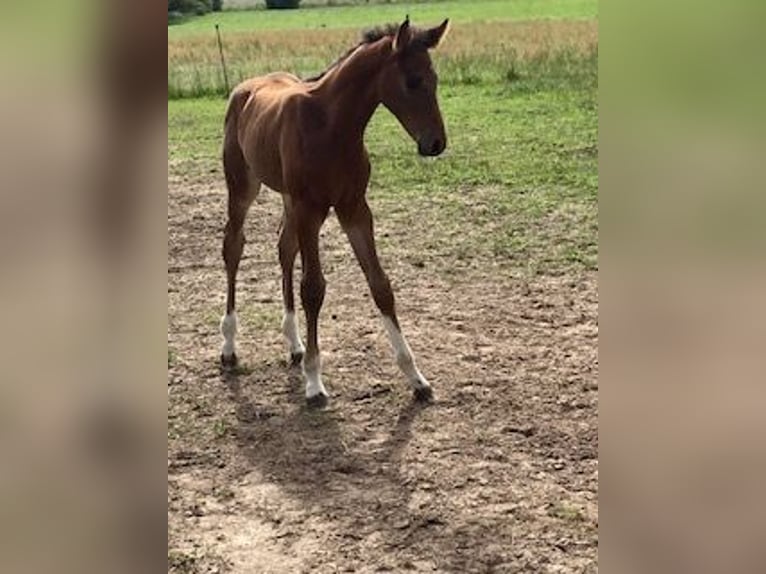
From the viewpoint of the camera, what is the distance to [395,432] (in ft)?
14.0

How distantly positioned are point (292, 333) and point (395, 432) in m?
1.13

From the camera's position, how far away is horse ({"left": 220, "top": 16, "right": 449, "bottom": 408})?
3975 mm

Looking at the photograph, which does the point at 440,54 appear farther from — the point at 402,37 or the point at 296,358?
the point at 402,37

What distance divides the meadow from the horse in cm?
40

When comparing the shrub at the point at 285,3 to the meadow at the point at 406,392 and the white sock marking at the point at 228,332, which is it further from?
the white sock marking at the point at 228,332

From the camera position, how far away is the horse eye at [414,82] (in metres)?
3.94

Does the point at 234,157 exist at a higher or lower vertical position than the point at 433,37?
lower

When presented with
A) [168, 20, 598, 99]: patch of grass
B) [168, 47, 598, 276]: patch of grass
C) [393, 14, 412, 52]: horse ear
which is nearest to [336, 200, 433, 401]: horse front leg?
[393, 14, 412, 52]: horse ear

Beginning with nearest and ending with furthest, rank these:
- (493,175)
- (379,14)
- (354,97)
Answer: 1. (354,97)
2. (493,175)
3. (379,14)

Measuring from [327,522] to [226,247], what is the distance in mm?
2223

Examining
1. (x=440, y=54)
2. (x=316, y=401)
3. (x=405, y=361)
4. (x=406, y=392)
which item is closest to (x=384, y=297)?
(x=405, y=361)

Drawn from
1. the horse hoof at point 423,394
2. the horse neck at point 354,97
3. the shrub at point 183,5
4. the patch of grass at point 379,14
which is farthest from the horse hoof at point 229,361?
the patch of grass at point 379,14
